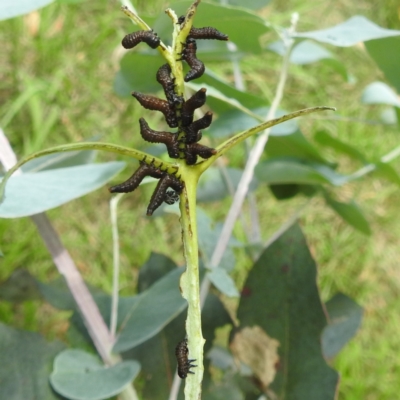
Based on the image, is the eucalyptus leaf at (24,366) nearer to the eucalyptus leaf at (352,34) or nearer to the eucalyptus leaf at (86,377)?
the eucalyptus leaf at (86,377)

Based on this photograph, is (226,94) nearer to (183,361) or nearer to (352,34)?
(352,34)

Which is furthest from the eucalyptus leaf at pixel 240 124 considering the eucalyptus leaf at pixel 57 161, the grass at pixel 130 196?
the grass at pixel 130 196

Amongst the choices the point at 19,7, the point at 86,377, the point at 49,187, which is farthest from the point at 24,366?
the point at 19,7

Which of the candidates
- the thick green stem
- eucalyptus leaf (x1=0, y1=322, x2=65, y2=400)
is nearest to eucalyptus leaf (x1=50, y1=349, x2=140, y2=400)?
eucalyptus leaf (x1=0, y1=322, x2=65, y2=400)

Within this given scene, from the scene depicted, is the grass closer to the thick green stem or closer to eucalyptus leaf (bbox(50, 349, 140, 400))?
eucalyptus leaf (bbox(50, 349, 140, 400))

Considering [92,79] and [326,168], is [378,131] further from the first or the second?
[326,168]
